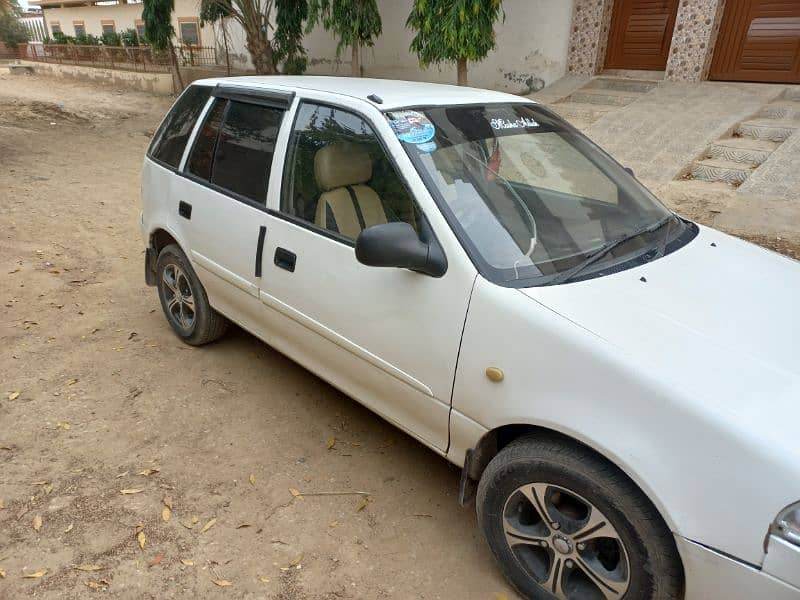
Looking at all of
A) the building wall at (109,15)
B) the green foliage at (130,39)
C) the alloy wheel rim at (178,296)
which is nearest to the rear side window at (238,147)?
the alloy wheel rim at (178,296)

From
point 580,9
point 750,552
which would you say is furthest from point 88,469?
point 580,9

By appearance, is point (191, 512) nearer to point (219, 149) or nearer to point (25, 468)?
point (25, 468)

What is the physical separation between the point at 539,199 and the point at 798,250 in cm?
394

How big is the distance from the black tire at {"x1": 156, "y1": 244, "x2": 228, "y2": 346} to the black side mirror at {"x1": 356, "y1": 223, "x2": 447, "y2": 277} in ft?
6.31

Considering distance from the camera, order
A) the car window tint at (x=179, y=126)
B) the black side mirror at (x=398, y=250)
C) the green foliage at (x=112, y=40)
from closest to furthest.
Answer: the black side mirror at (x=398, y=250) < the car window tint at (x=179, y=126) < the green foliage at (x=112, y=40)

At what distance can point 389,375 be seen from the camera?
2.47 meters

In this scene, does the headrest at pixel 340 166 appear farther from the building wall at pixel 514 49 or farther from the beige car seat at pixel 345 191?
the building wall at pixel 514 49

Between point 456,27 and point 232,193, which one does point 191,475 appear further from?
point 456,27

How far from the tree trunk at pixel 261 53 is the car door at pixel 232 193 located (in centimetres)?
1136

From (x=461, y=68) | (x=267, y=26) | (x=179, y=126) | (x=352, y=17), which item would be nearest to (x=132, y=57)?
(x=267, y=26)

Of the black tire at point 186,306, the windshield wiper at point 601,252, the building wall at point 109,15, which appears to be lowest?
the black tire at point 186,306

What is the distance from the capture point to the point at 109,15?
26906 mm

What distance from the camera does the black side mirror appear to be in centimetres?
212

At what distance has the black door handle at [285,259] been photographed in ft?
9.22
